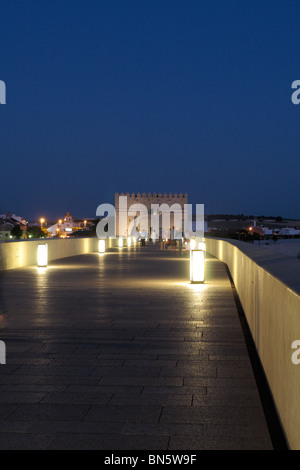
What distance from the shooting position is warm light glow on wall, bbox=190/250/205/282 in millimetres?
14141

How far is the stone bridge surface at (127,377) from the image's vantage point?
414 cm

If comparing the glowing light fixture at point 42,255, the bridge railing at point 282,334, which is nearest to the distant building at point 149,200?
the glowing light fixture at point 42,255

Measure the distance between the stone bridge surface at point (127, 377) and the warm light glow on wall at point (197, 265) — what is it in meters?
2.70

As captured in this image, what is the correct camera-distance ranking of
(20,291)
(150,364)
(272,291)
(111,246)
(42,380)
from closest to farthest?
1. (272,291)
2. (42,380)
3. (150,364)
4. (20,291)
5. (111,246)

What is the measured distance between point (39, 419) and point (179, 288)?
9.52m

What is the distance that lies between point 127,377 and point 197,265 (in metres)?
9.10

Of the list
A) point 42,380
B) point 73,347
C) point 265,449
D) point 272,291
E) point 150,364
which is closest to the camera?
point 265,449

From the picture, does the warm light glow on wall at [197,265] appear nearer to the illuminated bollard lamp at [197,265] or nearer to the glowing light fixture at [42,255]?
the illuminated bollard lamp at [197,265]

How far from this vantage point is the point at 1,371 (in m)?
5.96

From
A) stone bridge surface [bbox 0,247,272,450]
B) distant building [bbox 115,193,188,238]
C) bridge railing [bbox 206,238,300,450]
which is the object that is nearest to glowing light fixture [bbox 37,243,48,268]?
stone bridge surface [bbox 0,247,272,450]

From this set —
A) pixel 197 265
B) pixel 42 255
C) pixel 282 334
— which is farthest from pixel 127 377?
pixel 42 255

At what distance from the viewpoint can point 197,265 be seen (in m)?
14.7
